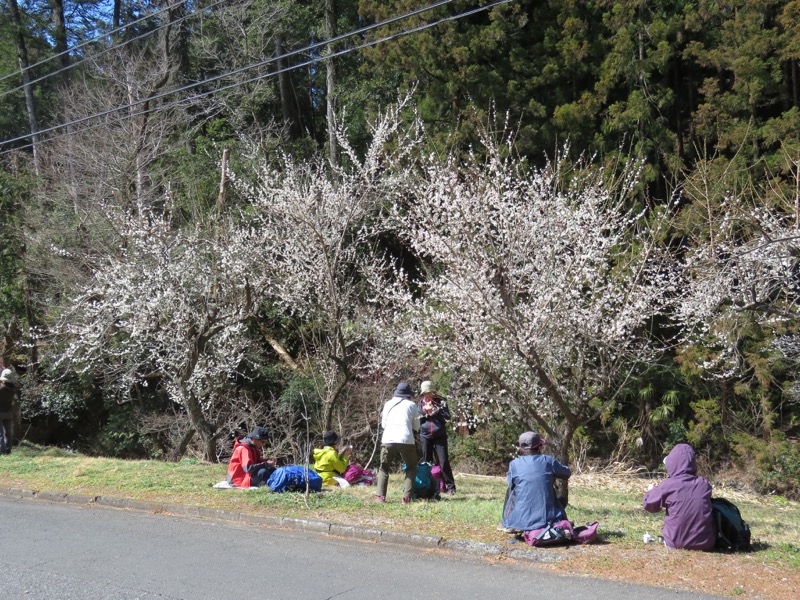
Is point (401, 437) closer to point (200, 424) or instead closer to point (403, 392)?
point (403, 392)

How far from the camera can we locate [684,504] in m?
6.76

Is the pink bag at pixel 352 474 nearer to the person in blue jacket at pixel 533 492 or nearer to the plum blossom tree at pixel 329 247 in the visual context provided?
the plum blossom tree at pixel 329 247

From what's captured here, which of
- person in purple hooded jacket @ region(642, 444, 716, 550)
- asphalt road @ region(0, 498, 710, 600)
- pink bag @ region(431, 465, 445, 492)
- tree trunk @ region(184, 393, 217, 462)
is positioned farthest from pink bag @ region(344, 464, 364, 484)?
person in purple hooded jacket @ region(642, 444, 716, 550)

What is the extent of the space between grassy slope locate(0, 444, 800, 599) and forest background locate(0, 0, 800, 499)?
1457mm

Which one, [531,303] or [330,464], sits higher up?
[531,303]

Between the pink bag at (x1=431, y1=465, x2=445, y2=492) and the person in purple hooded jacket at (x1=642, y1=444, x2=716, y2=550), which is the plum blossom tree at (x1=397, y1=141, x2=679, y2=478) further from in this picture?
the person in purple hooded jacket at (x1=642, y1=444, x2=716, y2=550)

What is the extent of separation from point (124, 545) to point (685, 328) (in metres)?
12.5

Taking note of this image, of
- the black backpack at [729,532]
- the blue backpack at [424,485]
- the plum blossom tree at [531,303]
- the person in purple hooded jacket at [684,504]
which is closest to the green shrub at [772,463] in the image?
the plum blossom tree at [531,303]

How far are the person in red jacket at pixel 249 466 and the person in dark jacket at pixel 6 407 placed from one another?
6.94 meters

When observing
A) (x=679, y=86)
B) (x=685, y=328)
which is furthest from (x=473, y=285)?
(x=679, y=86)

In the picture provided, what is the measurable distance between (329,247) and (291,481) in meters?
5.97

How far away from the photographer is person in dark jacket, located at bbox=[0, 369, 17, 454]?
15.2m

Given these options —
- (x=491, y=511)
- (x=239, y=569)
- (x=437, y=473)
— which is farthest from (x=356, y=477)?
(x=239, y=569)

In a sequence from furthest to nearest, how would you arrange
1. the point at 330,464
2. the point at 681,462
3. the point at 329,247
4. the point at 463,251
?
the point at 329,247 → the point at 330,464 → the point at 463,251 → the point at 681,462
